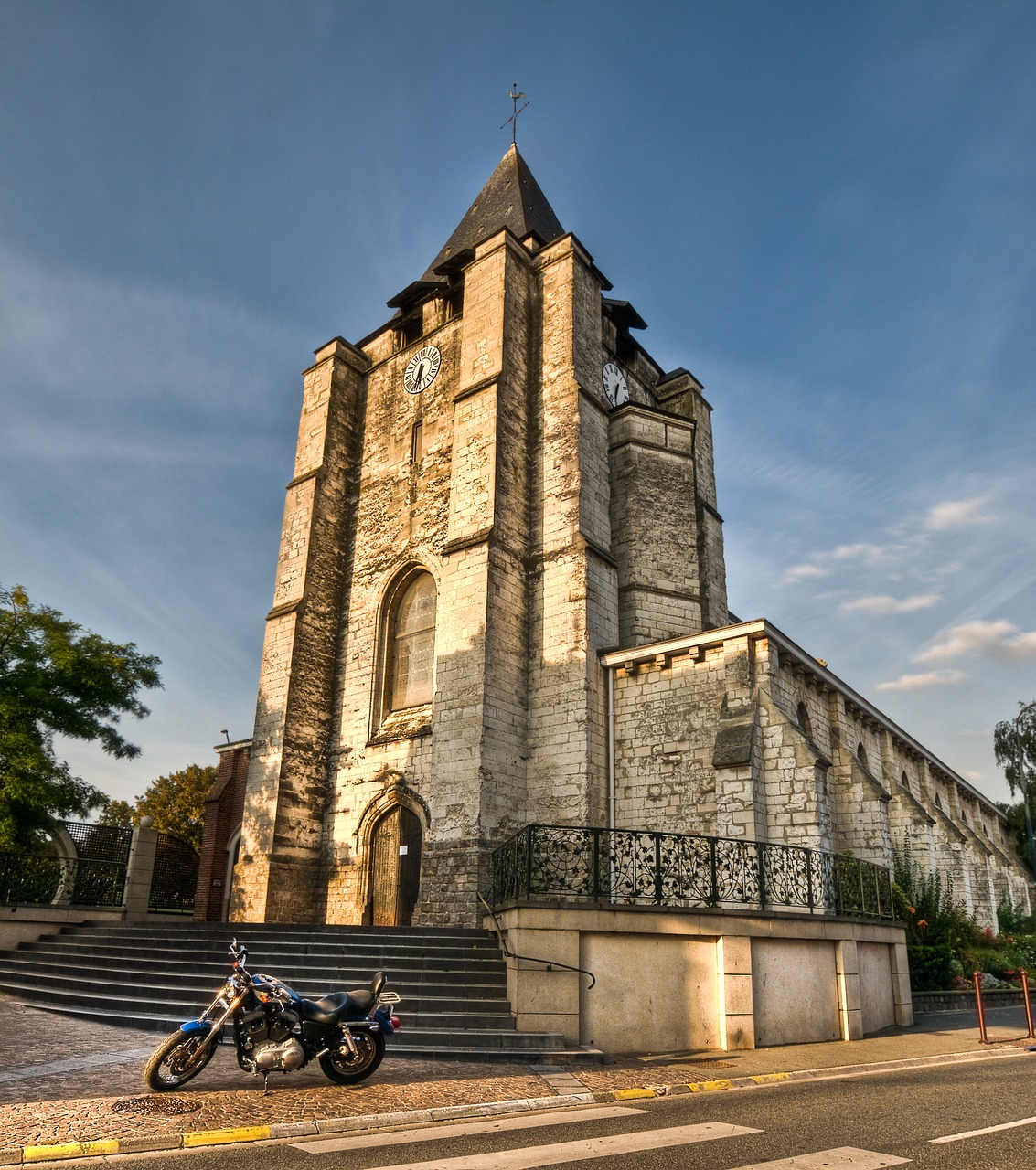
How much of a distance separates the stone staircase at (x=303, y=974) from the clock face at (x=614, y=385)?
46.7ft

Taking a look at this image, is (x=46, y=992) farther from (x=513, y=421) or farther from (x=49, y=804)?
(x=513, y=421)

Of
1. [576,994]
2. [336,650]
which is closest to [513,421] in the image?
[336,650]

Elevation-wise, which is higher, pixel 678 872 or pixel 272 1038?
pixel 678 872

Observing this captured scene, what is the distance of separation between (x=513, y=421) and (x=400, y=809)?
8818 mm

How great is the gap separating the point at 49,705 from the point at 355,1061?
1293 centimetres

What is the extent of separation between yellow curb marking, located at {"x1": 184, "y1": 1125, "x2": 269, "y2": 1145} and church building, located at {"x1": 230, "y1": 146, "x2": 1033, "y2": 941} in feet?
31.9

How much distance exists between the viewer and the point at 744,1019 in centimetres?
993

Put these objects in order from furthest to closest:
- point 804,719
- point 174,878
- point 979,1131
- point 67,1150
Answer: point 174,878, point 804,719, point 979,1131, point 67,1150

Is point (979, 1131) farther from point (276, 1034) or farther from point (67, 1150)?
point (67, 1150)

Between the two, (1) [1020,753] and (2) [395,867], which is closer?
(2) [395,867]

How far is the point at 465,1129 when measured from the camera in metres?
6.04

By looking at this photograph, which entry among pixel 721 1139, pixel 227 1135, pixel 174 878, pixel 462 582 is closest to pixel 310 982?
pixel 227 1135

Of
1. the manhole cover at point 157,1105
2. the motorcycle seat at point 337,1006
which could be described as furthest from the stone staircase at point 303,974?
the manhole cover at point 157,1105

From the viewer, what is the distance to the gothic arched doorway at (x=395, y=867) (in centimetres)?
1786
